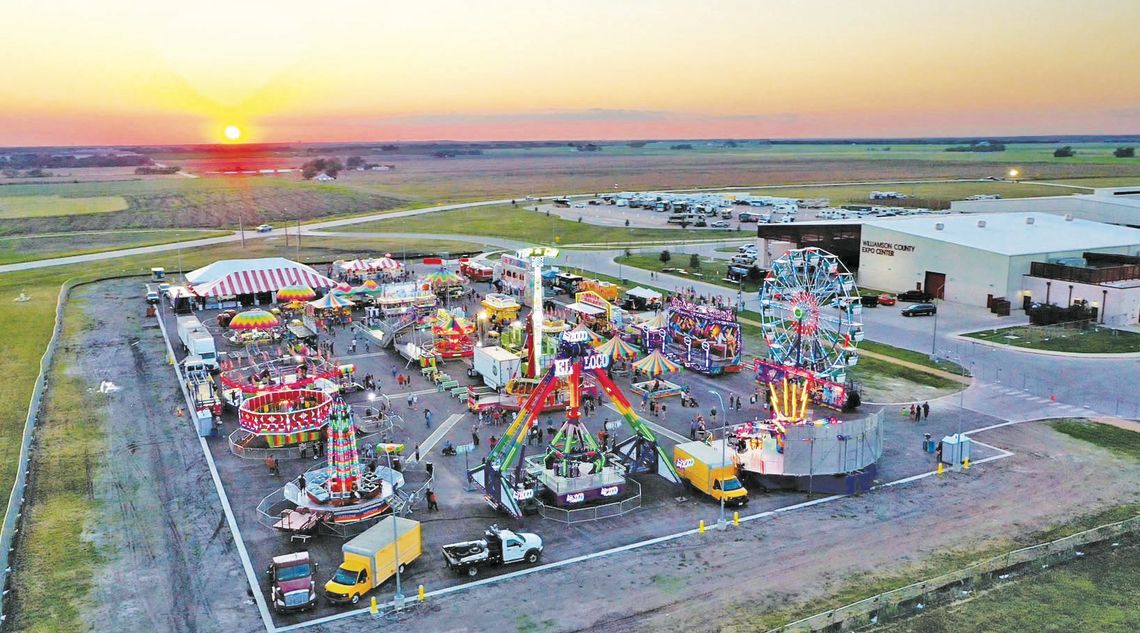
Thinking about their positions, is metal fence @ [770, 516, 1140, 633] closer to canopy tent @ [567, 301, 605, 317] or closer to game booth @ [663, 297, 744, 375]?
game booth @ [663, 297, 744, 375]

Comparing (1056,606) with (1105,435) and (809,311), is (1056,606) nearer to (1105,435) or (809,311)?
(1105,435)

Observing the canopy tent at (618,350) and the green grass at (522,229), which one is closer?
the canopy tent at (618,350)

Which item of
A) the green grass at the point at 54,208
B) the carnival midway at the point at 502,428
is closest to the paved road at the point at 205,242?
the carnival midway at the point at 502,428

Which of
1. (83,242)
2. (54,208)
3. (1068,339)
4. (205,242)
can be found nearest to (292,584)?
(1068,339)

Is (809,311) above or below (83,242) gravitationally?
above

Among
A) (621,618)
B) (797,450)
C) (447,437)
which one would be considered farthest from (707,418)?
(621,618)

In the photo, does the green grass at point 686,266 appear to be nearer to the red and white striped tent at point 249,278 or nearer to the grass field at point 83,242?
the red and white striped tent at point 249,278

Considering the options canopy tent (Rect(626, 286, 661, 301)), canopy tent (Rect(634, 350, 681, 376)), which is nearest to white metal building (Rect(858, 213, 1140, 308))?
canopy tent (Rect(626, 286, 661, 301))
